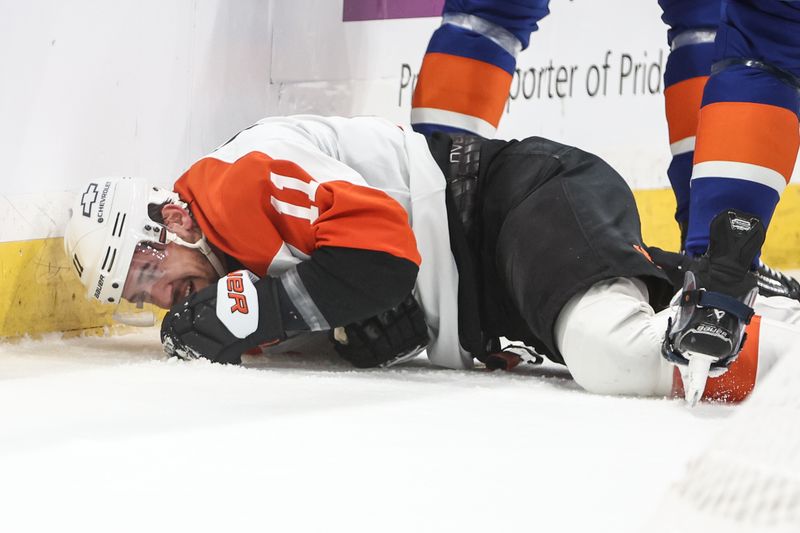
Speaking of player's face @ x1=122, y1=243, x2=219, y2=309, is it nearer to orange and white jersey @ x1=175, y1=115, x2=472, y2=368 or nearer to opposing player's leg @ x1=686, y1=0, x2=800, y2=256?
orange and white jersey @ x1=175, y1=115, x2=472, y2=368

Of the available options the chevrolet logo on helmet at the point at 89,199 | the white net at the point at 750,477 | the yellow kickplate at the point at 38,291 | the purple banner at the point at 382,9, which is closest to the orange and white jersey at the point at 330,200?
the chevrolet logo on helmet at the point at 89,199

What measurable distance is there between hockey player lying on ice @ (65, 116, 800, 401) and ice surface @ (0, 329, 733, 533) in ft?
0.28

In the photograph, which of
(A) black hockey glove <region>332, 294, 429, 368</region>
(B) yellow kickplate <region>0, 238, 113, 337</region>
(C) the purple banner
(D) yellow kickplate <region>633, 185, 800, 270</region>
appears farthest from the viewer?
(C) the purple banner

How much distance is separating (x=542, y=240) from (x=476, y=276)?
173 mm

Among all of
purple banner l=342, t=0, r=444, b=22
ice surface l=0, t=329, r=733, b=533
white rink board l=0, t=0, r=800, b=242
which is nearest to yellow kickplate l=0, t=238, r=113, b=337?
white rink board l=0, t=0, r=800, b=242

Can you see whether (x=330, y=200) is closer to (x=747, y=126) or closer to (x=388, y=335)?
(x=388, y=335)

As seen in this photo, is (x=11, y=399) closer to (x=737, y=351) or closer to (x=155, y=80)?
(x=737, y=351)

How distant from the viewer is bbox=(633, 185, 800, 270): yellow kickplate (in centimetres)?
274

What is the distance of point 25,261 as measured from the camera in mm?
1870

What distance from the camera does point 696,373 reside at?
121 centimetres

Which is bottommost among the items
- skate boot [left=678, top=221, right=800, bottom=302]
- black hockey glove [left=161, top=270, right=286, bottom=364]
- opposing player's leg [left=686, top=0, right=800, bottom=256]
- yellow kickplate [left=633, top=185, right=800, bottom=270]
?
yellow kickplate [left=633, top=185, right=800, bottom=270]

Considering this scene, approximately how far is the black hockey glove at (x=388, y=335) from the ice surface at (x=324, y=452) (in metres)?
0.12

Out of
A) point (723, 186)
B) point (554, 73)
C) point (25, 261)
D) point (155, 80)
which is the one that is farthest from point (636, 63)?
point (25, 261)

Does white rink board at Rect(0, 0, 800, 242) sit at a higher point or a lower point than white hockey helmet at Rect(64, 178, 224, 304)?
higher
